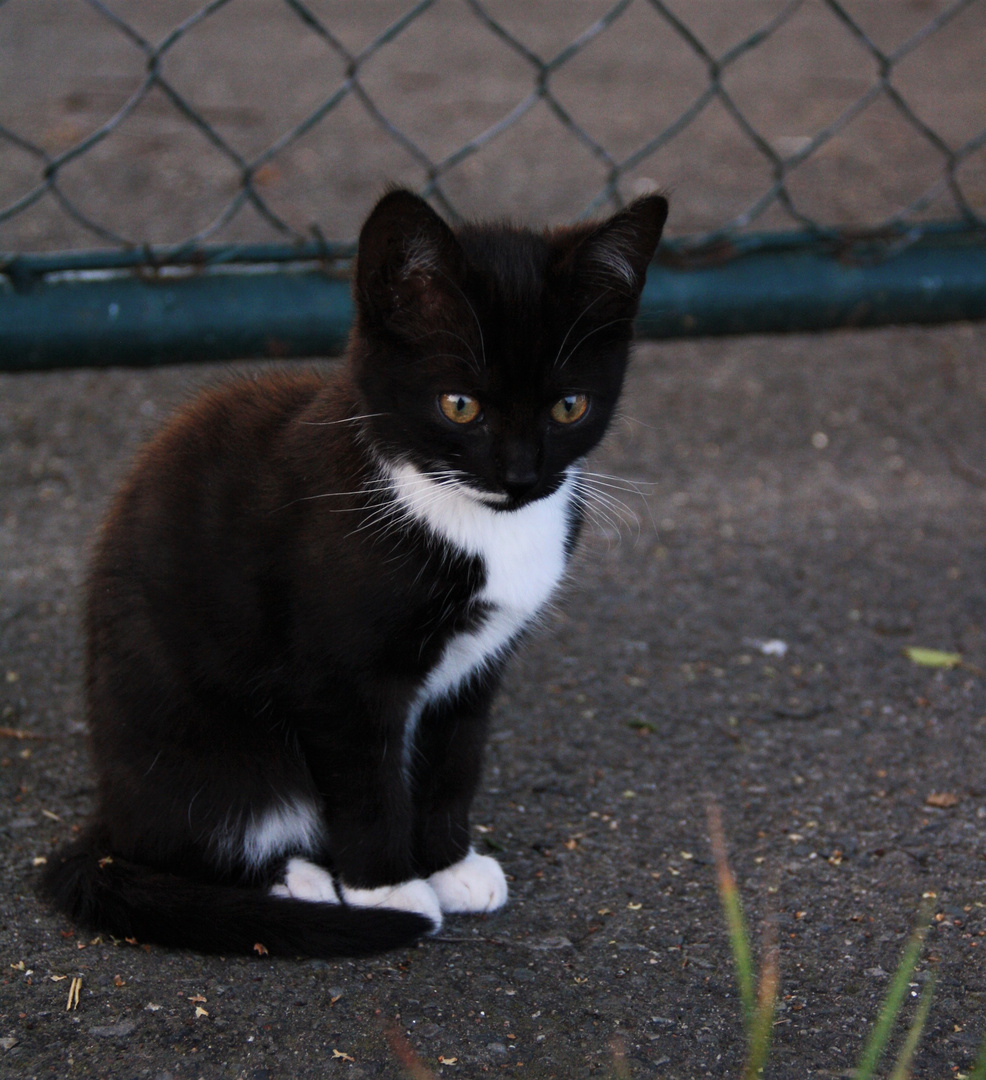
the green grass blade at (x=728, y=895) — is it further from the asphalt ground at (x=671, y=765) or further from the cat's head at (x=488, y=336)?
the cat's head at (x=488, y=336)

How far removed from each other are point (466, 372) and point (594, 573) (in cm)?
106

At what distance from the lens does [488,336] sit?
1521 mm

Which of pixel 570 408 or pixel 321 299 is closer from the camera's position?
pixel 570 408

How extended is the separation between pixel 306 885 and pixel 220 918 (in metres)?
0.19

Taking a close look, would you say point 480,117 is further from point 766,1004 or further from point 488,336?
point 766,1004

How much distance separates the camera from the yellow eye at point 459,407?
155 centimetres

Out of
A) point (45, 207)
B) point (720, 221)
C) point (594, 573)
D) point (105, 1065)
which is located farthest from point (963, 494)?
point (45, 207)

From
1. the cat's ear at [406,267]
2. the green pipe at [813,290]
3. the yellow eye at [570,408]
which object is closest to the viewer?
the cat's ear at [406,267]

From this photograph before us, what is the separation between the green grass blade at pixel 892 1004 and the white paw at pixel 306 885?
28.1 inches

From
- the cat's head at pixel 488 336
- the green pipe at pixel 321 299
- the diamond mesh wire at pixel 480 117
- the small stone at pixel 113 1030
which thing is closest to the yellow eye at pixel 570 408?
the cat's head at pixel 488 336

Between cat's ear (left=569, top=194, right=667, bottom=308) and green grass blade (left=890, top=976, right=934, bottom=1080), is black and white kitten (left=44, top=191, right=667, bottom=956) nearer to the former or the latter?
cat's ear (left=569, top=194, right=667, bottom=308)

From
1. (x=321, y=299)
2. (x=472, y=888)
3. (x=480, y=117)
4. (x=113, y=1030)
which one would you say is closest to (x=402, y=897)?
(x=472, y=888)

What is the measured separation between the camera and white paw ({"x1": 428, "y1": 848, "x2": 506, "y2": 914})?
1674mm

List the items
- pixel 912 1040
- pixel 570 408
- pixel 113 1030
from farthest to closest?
1. pixel 570 408
2. pixel 113 1030
3. pixel 912 1040
